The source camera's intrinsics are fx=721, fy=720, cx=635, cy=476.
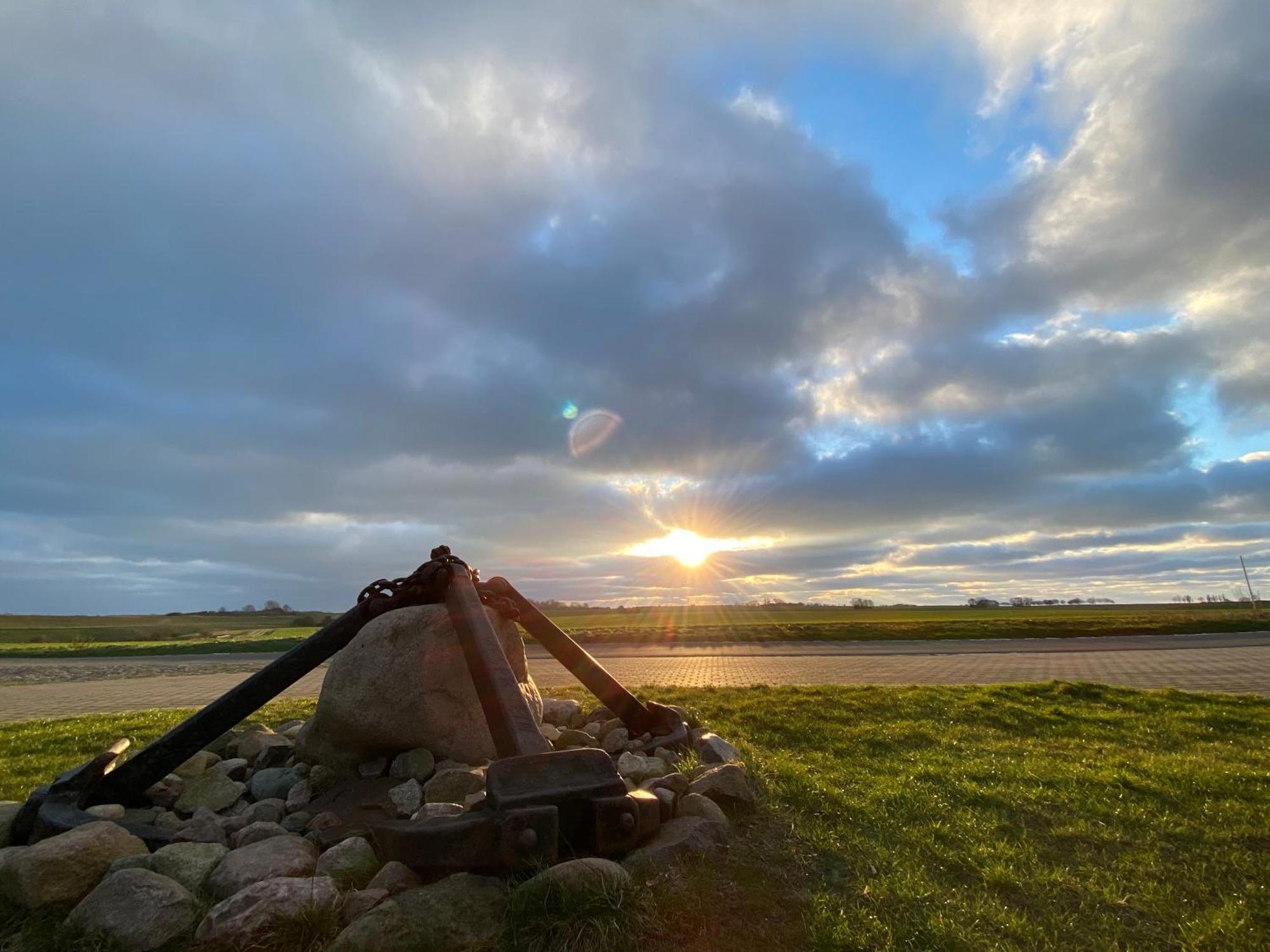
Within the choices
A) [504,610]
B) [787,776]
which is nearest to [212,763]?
[504,610]

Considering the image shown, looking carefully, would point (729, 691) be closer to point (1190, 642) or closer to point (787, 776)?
point (787, 776)

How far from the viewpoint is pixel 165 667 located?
26.5 m

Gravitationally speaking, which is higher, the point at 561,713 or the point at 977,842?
the point at 561,713

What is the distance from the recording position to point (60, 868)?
11.3ft

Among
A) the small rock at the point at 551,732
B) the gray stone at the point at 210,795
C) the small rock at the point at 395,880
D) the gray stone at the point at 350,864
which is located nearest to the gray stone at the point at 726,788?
the small rock at the point at 395,880

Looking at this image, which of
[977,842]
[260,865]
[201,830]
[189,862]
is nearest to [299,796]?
[201,830]

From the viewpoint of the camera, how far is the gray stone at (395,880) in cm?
327

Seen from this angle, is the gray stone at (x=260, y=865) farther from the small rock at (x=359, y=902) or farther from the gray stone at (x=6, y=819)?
the gray stone at (x=6, y=819)

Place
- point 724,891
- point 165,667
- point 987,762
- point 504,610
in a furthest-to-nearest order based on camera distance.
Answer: point 165,667, point 987,762, point 504,610, point 724,891

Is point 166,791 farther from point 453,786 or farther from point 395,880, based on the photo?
point 395,880

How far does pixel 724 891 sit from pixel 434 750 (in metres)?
2.86

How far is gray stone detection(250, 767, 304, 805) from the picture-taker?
17.5 feet

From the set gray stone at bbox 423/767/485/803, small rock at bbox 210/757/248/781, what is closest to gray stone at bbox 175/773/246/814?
small rock at bbox 210/757/248/781

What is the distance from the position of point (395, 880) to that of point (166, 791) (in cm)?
324
